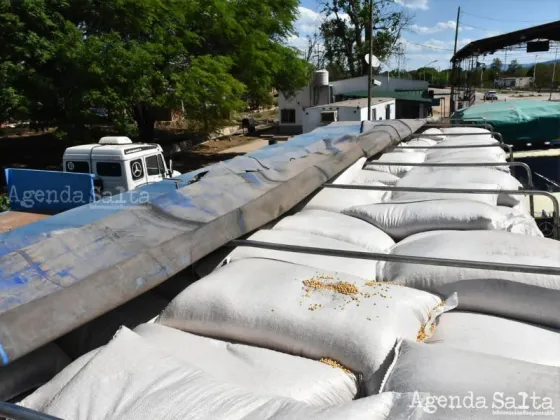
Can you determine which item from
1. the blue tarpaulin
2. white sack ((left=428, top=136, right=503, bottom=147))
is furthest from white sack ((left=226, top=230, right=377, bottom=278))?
the blue tarpaulin

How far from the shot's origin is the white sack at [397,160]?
5.46 metres

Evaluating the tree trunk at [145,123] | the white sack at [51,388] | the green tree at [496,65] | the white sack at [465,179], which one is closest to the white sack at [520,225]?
the white sack at [465,179]

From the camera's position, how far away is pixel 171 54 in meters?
12.5

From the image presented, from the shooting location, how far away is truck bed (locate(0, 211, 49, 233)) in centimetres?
684

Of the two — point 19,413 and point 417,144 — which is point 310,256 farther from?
point 417,144

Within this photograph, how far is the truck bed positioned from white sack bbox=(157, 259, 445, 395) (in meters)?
5.78

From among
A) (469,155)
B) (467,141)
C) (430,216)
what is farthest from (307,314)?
(467,141)

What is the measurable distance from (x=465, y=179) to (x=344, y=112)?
13.4 metres

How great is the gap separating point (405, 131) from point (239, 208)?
5.10 metres

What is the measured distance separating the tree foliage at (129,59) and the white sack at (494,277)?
31.0 ft

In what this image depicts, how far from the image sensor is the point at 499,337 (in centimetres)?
206

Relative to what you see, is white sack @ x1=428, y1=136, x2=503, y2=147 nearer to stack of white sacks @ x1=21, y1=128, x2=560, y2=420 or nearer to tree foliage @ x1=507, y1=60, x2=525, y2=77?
stack of white sacks @ x1=21, y1=128, x2=560, y2=420

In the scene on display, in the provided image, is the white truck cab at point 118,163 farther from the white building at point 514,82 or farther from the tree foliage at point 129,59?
the white building at point 514,82

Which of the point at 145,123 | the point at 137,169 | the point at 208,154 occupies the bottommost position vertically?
the point at 208,154
